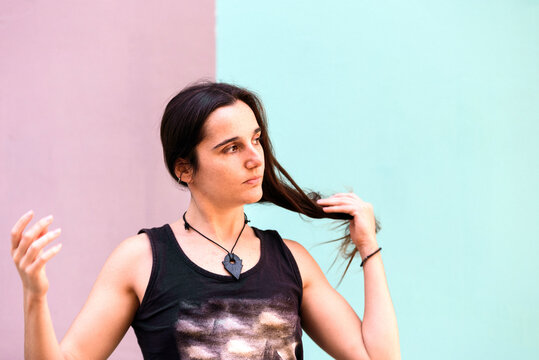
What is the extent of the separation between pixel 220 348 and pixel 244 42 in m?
1.03

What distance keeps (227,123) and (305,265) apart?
386 millimetres

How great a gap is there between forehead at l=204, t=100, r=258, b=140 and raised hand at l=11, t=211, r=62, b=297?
41 cm

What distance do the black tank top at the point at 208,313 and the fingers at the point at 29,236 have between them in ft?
0.99

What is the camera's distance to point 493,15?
211 centimetres

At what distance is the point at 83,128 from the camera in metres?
1.82

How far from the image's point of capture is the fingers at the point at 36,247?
1122 millimetres

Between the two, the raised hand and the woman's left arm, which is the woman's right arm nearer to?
the raised hand

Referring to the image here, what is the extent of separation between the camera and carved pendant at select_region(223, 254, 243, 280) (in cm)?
141

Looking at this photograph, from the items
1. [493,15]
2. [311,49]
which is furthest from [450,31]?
[311,49]

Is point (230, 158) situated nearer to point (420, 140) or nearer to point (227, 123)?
point (227, 123)

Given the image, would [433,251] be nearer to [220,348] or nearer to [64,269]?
[220,348]

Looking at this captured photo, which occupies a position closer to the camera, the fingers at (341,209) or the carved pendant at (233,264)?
the carved pendant at (233,264)

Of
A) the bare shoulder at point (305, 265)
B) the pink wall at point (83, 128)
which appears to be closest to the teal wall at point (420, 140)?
the pink wall at point (83, 128)

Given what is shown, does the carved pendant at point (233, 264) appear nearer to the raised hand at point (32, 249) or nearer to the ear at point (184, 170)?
the ear at point (184, 170)
